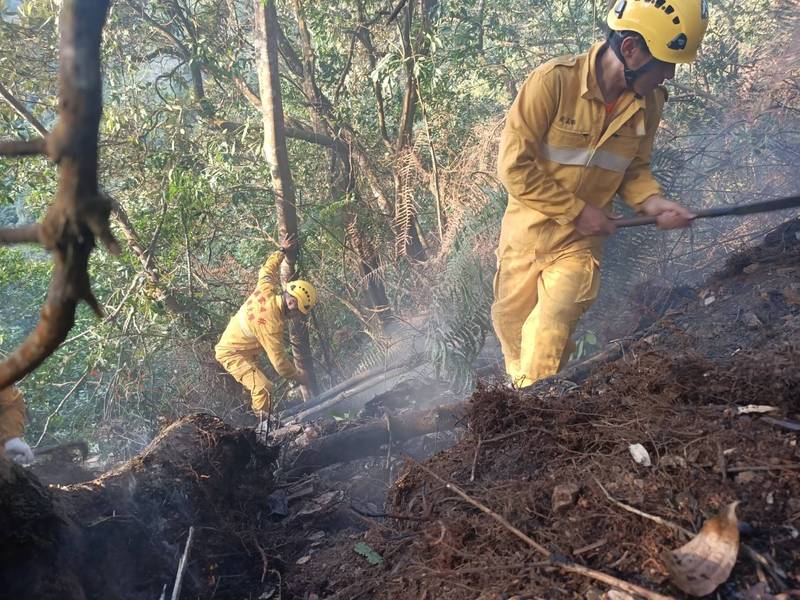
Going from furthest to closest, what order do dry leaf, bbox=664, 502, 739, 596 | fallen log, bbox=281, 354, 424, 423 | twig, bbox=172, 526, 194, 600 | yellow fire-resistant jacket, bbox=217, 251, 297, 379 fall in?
fallen log, bbox=281, 354, 424, 423, yellow fire-resistant jacket, bbox=217, 251, 297, 379, twig, bbox=172, 526, 194, 600, dry leaf, bbox=664, 502, 739, 596

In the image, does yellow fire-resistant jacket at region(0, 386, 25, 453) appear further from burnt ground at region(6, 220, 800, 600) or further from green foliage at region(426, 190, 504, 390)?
green foliage at region(426, 190, 504, 390)

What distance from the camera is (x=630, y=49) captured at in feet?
10.8

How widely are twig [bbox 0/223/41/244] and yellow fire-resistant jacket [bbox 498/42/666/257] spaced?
275 centimetres

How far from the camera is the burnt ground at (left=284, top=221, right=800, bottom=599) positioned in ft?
5.69

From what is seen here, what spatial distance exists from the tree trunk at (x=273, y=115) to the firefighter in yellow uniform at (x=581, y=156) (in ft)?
10.1

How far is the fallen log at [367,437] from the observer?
4.16 metres

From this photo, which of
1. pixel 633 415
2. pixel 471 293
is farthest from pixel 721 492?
pixel 471 293

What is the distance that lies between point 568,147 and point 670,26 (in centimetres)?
77

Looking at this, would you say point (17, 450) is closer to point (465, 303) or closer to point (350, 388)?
point (350, 388)

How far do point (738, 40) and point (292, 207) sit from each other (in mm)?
5977

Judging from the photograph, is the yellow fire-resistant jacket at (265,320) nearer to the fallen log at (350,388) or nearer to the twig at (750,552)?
the fallen log at (350,388)

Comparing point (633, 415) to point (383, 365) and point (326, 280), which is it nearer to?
point (383, 365)

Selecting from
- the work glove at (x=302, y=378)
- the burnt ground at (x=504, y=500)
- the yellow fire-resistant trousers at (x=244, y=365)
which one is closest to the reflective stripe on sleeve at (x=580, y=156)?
the burnt ground at (x=504, y=500)

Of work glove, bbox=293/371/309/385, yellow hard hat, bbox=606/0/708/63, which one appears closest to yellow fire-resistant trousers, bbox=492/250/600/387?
yellow hard hat, bbox=606/0/708/63
